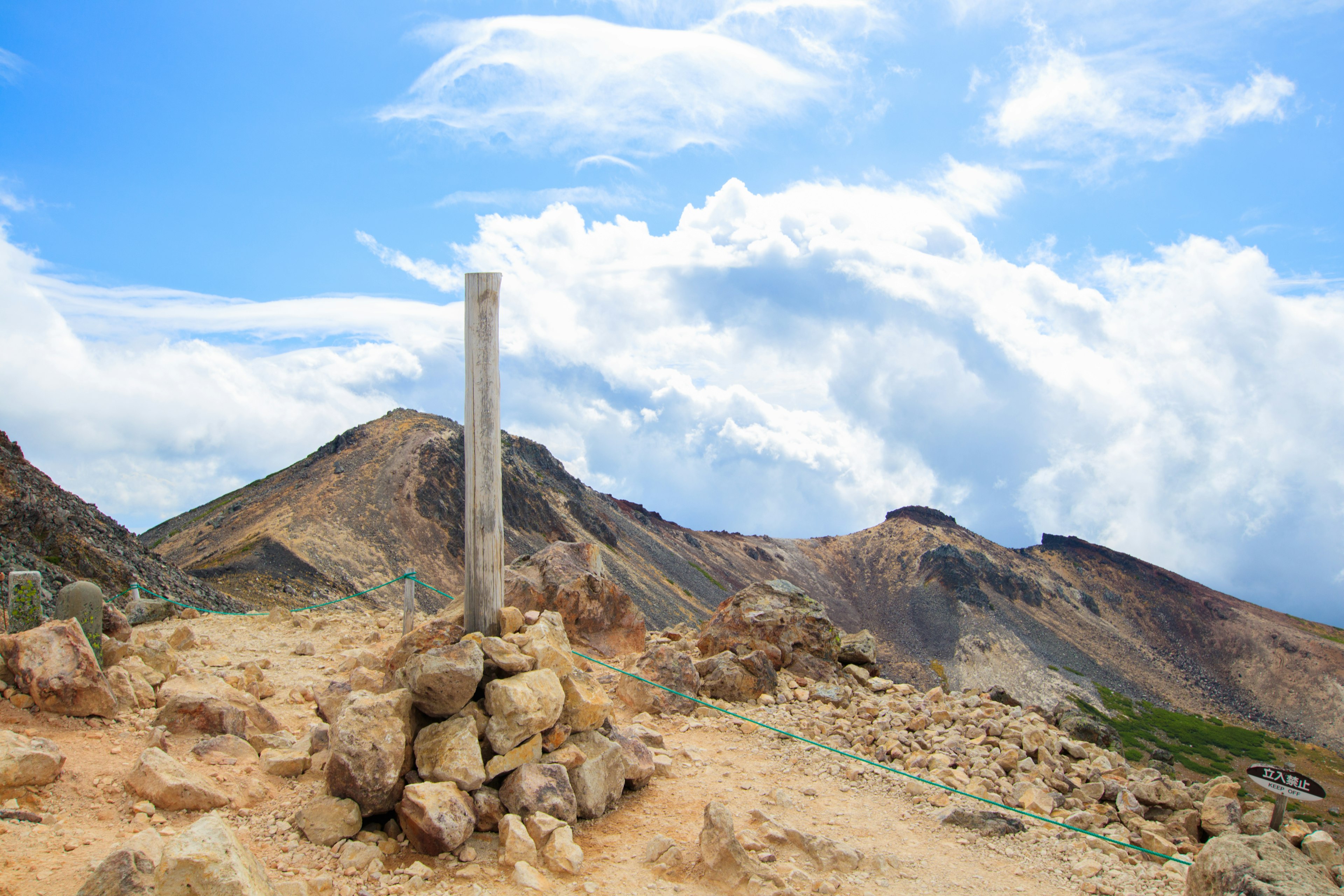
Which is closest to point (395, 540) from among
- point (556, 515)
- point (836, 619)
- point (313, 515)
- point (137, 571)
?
point (313, 515)

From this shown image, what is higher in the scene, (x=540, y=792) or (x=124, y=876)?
(x=124, y=876)

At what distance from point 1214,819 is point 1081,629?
100399 millimetres

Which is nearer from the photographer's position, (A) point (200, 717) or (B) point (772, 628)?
(A) point (200, 717)

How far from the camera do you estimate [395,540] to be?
47125mm

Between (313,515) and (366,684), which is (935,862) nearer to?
(366,684)

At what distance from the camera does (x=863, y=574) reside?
11512 cm

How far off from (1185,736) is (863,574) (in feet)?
157

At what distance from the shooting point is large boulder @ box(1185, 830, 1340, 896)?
6.05 m

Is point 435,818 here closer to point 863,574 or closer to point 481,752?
point 481,752

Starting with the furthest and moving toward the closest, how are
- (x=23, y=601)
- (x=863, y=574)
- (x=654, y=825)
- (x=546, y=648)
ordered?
1. (x=863, y=574)
2. (x=23, y=601)
3. (x=546, y=648)
4. (x=654, y=825)

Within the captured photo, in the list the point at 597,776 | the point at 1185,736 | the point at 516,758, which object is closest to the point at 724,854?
the point at 597,776

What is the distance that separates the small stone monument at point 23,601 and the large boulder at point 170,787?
14.0 feet

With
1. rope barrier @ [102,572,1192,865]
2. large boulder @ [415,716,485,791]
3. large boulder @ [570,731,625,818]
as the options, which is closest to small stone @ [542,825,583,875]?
large boulder @ [570,731,625,818]

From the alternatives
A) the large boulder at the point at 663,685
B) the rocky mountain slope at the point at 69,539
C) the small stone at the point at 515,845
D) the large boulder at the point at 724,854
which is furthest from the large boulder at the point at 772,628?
the rocky mountain slope at the point at 69,539
